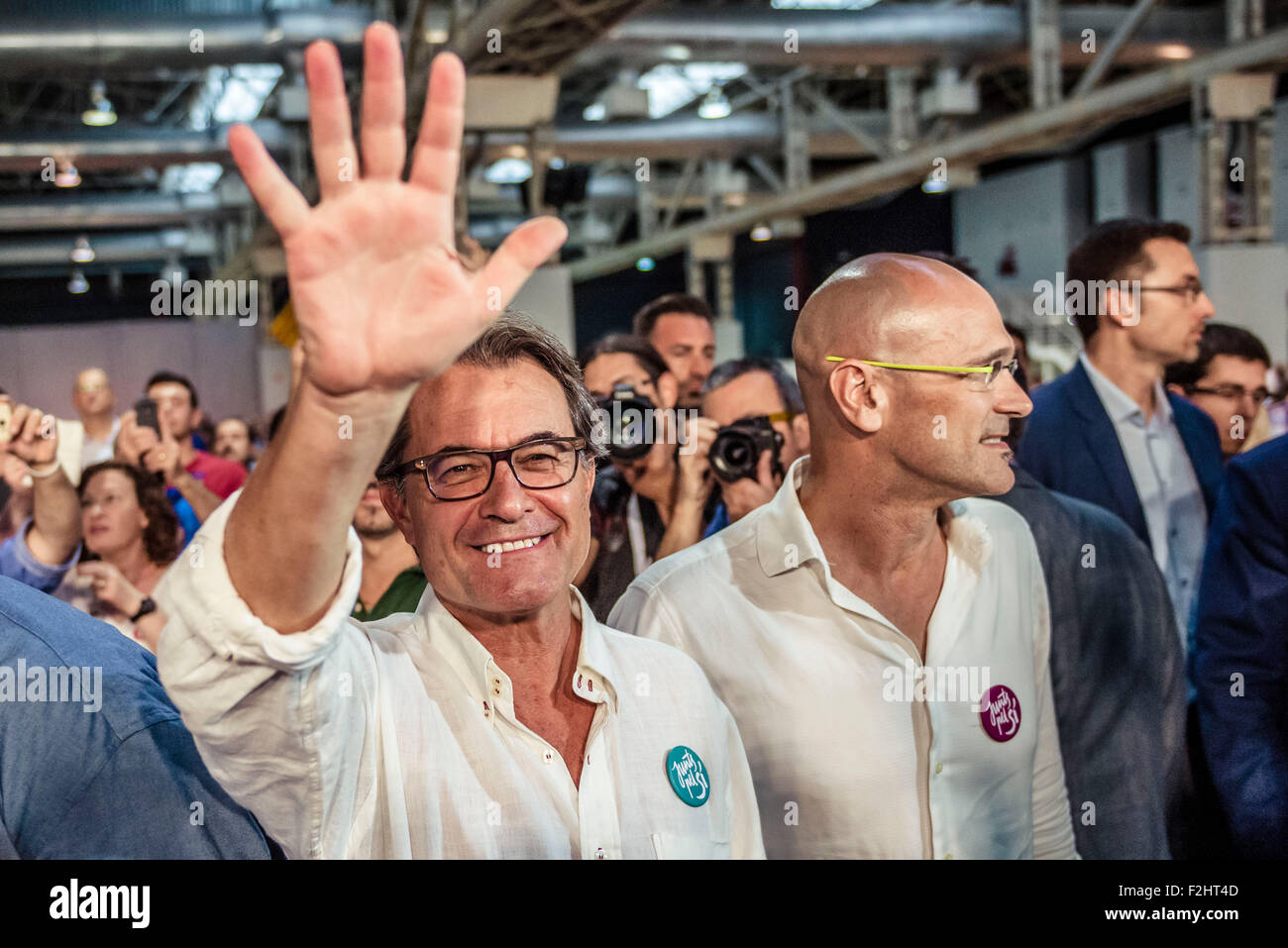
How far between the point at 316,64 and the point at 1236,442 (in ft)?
10.5

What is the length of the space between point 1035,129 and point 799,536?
20.8 feet

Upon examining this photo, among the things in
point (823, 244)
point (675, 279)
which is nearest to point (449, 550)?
point (823, 244)

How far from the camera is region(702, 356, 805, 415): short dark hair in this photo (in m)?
2.47

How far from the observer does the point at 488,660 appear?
1.24m

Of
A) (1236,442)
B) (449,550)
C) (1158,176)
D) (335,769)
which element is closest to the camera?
(335,769)

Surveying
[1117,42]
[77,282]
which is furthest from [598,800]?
[77,282]

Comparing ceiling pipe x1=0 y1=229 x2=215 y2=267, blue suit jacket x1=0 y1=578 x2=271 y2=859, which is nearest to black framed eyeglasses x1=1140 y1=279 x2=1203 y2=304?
blue suit jacket x1=0 y1=578 x2=271 y2=859

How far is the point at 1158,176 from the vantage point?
478 inches

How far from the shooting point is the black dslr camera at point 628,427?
1.99m

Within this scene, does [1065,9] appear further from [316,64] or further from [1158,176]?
[316,64]

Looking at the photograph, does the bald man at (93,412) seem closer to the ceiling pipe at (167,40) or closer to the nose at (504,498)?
the ceiling pipe at (167,40)

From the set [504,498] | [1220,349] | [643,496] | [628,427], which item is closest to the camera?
[504,498]

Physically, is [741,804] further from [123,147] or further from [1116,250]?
[123,147]

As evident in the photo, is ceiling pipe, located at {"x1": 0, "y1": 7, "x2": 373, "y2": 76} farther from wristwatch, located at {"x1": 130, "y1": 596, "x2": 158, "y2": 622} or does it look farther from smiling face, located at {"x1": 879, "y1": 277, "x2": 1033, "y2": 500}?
smiling face, located at {"x1": 879, "y1": 277, "x2": 1033, "y2": 500}
